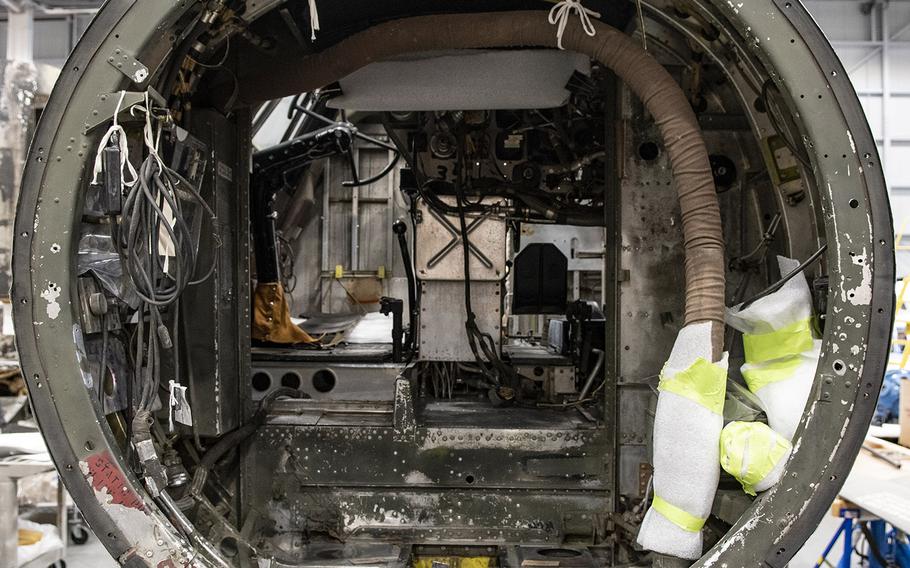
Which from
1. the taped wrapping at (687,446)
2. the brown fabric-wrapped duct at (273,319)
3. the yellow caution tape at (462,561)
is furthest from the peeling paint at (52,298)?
the brown fabric-wrapped duct at (273,319)

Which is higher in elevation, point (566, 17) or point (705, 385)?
point (566, 17)

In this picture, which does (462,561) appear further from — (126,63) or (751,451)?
(126,63)

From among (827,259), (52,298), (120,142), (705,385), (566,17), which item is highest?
(566,17)

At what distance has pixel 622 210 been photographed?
9.70 feet

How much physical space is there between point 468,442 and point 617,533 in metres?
0.82

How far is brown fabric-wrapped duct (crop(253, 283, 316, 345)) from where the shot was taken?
4.51 m

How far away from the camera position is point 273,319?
4.57 m

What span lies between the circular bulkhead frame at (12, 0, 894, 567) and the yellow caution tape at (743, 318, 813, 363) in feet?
0.81

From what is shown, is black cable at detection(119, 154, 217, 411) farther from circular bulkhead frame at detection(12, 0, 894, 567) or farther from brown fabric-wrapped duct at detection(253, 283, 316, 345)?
brown fabric-wrapped duct at detection(253, 283, 316, 345)

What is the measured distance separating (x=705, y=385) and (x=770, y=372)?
0.97ft

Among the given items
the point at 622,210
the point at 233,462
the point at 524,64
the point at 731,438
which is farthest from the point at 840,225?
the point at 233,462

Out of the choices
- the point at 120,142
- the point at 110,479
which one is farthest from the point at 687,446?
the point at 120,142

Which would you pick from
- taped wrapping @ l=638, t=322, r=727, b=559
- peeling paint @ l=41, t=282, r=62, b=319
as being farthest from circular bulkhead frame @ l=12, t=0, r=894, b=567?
taped wrapping @ l=638, t=322, r=727, b=559

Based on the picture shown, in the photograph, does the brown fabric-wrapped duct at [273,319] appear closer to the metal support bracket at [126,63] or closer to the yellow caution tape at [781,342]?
the metal support bracket at [126,63]
